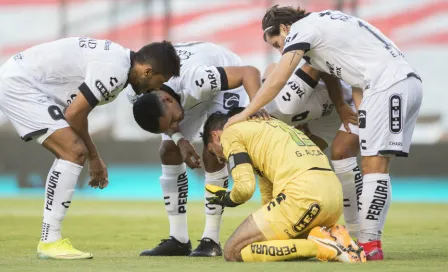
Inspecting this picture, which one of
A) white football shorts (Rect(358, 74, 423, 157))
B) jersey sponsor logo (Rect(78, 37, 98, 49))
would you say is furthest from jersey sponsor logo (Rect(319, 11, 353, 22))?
jersey sponsor logo (Rect(78, 37, 98, 49))

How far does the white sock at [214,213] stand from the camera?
7.02m

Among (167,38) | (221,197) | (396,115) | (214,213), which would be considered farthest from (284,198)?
(167,38)

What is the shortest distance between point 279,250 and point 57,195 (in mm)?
1555

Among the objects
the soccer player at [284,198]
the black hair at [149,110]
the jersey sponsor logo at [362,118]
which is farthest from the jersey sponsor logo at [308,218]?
the black hair at [149,110]

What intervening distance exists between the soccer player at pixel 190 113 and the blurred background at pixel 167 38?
1005cm

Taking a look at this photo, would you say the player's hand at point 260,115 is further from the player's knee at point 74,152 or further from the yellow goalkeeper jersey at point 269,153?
the player's knee at point 74,152

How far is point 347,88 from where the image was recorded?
285 inches

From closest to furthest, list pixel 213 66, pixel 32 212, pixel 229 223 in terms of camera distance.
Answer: pixel 213 66
pixel 229 223
pixel 32 212

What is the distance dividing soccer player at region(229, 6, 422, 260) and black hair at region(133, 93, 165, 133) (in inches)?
25.1

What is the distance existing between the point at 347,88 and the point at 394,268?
2.19 meters

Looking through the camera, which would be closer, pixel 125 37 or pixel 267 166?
pixel 267 166

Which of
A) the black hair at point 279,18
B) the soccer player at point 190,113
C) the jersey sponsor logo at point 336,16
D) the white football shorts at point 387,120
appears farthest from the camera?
the black hair at point 279,18

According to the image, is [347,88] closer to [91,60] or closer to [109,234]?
[91,60]

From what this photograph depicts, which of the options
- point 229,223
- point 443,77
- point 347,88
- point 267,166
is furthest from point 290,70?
point 443,77
